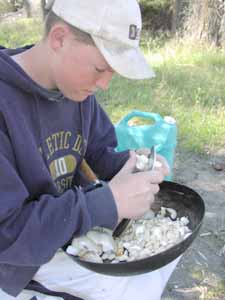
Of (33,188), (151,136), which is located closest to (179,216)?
(33,188)

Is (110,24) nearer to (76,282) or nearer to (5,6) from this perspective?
(76,282)

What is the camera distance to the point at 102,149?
1.81 m

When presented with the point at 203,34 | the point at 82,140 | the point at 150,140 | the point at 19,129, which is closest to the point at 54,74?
the point at 19,129

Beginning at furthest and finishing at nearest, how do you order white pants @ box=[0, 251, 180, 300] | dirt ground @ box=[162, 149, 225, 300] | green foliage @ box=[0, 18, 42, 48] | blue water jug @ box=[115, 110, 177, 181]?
1. green foliage @ box=[0, 18, 42, 48]
2. blue water jug @ box=[115, 110, 177, 181]
3. dirt ground @ box=[162, 149, 225, 300]
4. white pants @ box=[0, 251, 180, 300]

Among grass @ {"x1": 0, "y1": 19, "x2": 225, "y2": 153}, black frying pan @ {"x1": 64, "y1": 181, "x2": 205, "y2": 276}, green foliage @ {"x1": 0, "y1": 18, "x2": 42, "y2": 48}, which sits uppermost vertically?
black frying pan @ {"x1": 64, "y1": 181, "x2": 205, "y2": 276}

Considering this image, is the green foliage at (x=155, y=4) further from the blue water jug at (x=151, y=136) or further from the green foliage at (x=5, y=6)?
the blue water jug at (x=151, y=136)

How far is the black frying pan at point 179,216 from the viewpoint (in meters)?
1.31

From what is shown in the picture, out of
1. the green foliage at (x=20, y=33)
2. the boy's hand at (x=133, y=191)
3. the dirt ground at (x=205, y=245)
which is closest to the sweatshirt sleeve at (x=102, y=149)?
the boy's hand at (x=133, y=191)

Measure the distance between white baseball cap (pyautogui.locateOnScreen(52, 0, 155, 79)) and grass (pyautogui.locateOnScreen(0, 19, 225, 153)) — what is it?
209 cm

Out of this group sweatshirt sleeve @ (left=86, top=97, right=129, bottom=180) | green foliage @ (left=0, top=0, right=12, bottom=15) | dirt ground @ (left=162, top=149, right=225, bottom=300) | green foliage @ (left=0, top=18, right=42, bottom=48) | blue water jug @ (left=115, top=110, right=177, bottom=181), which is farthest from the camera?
green foliage @ (left=0, top=0, right=12, bottom=15)

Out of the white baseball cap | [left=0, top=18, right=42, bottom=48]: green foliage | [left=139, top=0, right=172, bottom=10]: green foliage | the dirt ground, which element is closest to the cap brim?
the white baseball cap

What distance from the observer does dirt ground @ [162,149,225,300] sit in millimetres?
2199

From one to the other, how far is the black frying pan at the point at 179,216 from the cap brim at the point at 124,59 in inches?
18.5

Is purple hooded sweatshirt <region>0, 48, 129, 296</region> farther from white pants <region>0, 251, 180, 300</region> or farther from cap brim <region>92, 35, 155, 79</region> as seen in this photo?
cap brim <region>92, 35, 155, 79</region>
